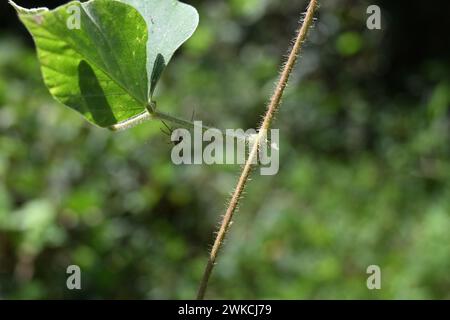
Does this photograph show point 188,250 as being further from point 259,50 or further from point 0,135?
point 259,50

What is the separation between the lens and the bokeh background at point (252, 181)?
1681mm

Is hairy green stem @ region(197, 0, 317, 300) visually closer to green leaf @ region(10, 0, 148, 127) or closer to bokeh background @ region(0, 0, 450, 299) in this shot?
green leaf @ region(10, 0, 148, 127)

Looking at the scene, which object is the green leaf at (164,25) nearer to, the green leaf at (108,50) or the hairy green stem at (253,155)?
the green leaf at (108,50)

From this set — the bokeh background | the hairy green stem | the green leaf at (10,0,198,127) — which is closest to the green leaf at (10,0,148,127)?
the green leaf at (10,0,198,127)

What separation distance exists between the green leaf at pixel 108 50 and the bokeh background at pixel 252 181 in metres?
1.04

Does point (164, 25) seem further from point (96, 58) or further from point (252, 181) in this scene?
point (252, 181)

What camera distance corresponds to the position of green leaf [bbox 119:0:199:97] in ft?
1.95

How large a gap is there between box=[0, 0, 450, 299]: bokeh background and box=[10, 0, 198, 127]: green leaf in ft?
3.41

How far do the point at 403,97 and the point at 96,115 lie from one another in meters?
2.24

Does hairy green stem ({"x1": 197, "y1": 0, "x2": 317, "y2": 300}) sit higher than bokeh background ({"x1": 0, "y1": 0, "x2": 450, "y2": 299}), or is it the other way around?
bokeh background ({"x1": 0, "y1": 0, "x2": 450, "y2": 299})

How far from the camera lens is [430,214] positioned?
1994 millimetres

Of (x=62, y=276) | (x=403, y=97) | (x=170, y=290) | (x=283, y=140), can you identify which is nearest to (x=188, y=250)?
(x=170, y=290)

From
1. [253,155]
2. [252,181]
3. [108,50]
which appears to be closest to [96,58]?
[108,50]

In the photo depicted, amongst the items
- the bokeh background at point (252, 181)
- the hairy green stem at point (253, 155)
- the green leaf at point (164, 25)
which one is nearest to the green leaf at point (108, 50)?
the green leaf at point (164, 25)
